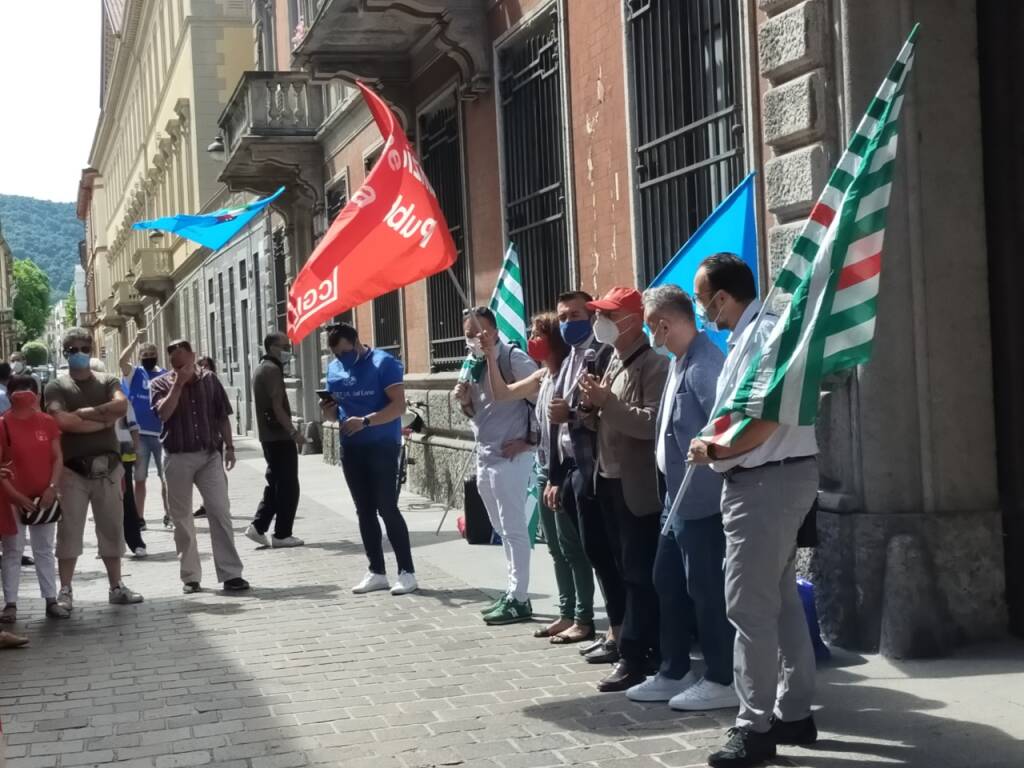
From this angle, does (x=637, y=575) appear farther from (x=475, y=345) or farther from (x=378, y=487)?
(x=378, y=487)

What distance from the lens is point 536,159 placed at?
12922 mm

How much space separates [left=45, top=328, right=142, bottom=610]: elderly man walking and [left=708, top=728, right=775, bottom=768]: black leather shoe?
572 centimetres

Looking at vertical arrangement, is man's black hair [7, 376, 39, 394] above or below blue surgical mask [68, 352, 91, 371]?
below

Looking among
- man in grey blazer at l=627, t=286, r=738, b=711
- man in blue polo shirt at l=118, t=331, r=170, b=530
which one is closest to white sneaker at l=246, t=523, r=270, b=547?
man in blue polo shirt at l=118, t=331, r=170, b=530

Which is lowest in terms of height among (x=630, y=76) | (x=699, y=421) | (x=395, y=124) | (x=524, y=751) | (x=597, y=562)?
(x=524, y=751)

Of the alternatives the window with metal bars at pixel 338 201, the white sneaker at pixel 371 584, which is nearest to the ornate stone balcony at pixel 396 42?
the window with metal bars at pixel 338 201

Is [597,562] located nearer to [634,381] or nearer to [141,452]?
[634,381]

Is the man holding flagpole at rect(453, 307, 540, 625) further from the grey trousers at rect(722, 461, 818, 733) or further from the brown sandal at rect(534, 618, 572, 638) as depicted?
the grey trousers at rect(722, 461, 818, 733)

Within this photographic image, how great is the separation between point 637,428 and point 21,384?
4786 millimetres

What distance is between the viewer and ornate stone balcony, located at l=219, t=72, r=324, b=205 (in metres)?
21.9

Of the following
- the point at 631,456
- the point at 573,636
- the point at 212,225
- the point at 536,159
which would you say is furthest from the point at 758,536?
the point at 212,225

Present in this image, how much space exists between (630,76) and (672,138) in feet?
3.00

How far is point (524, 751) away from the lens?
5.50 m

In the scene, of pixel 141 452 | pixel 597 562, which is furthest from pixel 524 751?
pixel 141 452
